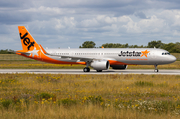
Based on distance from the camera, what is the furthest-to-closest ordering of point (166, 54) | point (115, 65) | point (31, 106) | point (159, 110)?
point (115, 65) → point (166, 54) → point (31, 106) → point (159, 110)

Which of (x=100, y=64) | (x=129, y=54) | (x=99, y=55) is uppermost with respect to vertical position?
(x=129, y=54)

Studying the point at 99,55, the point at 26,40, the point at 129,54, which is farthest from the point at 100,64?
the point at 26,40

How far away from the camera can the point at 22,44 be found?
48188 mm

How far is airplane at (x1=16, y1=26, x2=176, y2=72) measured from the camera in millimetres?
41625

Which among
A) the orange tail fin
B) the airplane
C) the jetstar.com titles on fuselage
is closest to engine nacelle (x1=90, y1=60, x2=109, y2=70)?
the airplane

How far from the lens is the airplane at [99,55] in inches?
1639

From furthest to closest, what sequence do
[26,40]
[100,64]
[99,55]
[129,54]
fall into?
[26,40]
[99,55]
[129,54]
[100,64]

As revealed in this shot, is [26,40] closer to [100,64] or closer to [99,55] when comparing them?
[99,55]

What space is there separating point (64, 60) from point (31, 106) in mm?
33680

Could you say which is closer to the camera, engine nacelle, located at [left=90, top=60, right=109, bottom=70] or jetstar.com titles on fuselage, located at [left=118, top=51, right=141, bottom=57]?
engine nacelle, located at [left=90, top=60, right=109, bottom=70]

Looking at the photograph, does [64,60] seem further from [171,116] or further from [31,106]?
[171,116]

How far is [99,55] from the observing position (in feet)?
146

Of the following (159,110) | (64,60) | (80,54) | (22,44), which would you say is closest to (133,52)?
(80,54)

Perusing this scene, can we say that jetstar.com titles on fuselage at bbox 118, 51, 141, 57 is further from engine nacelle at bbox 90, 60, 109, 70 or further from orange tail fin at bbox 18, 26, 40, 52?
orange tail fin at bbox 18, 26, 40, 52
